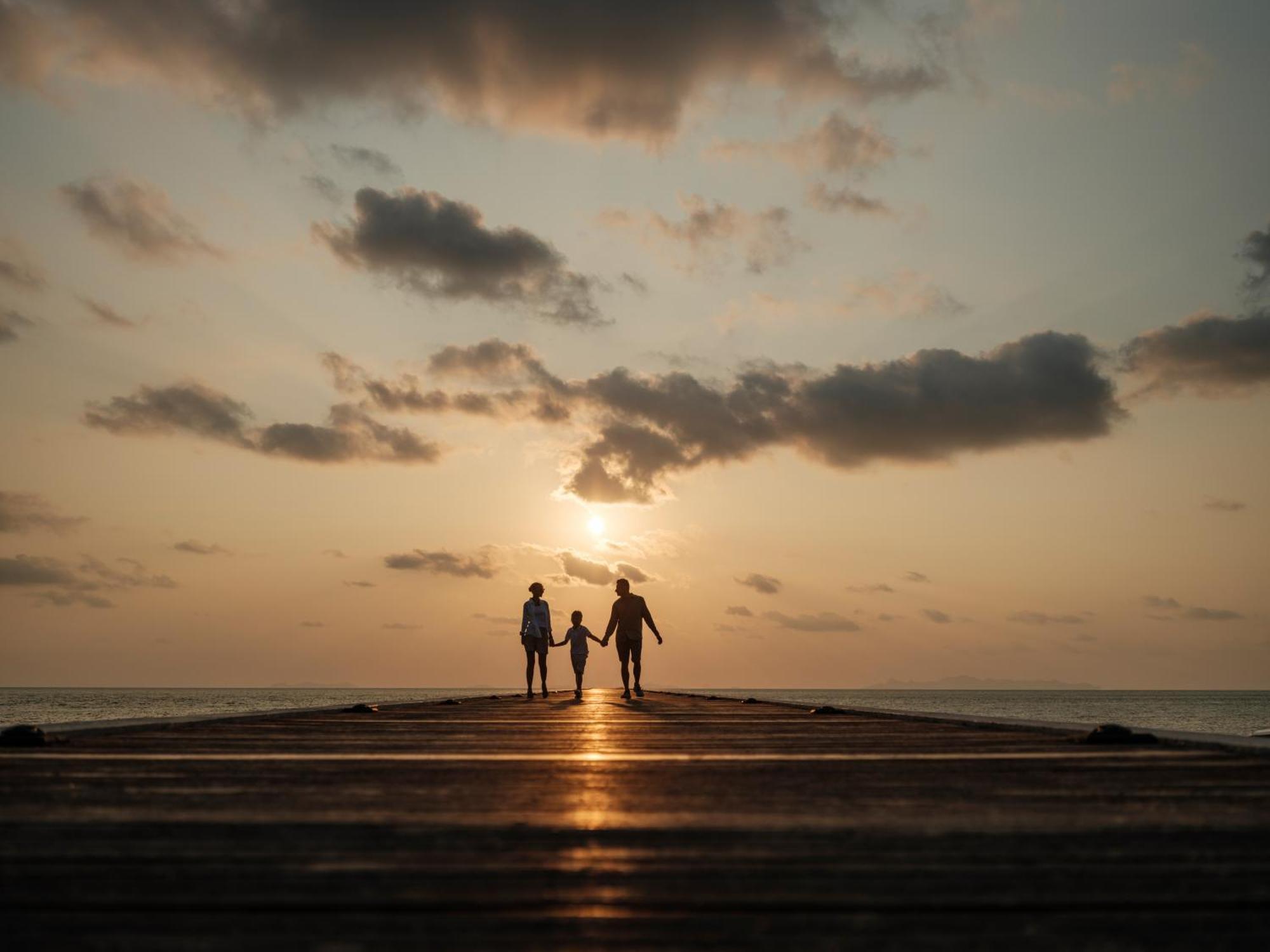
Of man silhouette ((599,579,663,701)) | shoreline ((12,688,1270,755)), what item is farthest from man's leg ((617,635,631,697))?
shoreline ((12,688,1270,755))

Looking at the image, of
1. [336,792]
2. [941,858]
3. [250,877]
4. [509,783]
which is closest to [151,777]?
[336,792]

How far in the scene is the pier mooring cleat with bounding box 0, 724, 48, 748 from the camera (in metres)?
6.33

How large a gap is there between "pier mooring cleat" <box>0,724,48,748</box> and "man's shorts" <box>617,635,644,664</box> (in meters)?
15.2

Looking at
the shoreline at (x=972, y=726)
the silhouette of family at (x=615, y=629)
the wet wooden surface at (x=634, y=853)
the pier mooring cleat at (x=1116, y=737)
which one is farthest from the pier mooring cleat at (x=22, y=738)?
the silhouette of family at (x=615, y=629)

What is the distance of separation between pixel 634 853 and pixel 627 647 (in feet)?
61.1

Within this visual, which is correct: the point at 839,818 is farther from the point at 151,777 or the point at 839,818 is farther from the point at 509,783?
the point at 151,777

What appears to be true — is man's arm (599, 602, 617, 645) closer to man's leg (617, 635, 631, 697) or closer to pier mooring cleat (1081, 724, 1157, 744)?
man's leg (617, 635, 631, 697)

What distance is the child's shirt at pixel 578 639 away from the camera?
2375 centimetres

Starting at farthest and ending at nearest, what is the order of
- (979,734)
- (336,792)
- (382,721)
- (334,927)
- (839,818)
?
1. (382,721)
2. (979,734)
3. (336,792)
4. (839,818)
5. (334,927)

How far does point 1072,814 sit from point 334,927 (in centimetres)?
262

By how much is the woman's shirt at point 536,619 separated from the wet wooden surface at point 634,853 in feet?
48.6

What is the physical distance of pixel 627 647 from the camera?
70.0ft

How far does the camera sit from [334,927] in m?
2.08

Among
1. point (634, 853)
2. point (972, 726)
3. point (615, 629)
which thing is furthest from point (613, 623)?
point (634, 853)
